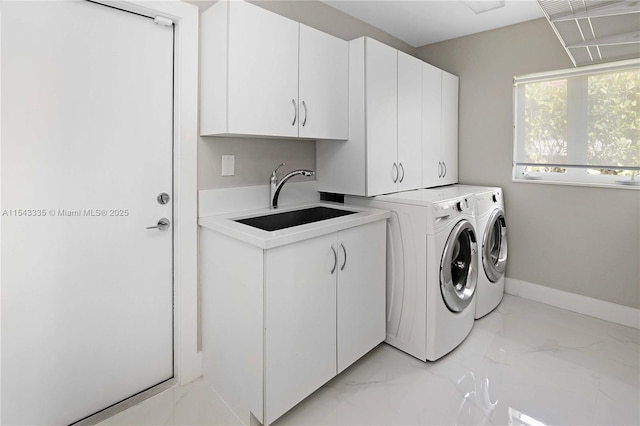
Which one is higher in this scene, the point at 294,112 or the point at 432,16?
the point at 432,16

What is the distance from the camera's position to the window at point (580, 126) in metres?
2.51

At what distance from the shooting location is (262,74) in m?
1.77

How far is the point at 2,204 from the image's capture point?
1396 millimetres

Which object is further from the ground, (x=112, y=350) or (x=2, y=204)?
(x=2, y=204)

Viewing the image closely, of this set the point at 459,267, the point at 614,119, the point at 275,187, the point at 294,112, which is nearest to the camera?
the point at 294,112

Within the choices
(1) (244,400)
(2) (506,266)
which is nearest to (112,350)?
(1) (244,400)

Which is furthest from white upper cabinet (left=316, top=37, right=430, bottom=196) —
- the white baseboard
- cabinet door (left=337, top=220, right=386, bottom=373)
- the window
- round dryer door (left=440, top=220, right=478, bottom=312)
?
the white baseboard

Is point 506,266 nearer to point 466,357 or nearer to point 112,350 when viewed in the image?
point 466,357

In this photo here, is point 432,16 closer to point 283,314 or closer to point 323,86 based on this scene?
point 323,86

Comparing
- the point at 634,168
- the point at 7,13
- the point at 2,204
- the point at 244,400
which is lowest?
the point at 244,400

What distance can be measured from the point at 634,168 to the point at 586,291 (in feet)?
3.20

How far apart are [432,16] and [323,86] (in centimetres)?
131

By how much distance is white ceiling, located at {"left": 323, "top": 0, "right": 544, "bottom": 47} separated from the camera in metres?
2.51

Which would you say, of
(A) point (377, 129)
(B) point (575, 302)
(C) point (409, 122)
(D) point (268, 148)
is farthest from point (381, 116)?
(B) point (575, 302)
